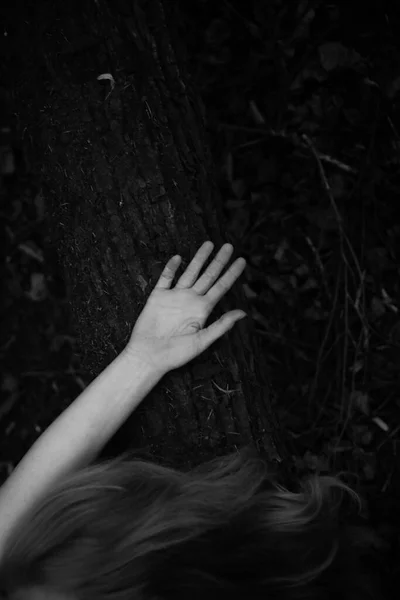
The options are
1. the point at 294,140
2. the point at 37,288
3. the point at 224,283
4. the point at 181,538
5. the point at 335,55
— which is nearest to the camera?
the point at 181,538

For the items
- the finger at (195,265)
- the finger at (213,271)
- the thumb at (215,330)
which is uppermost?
the finger at (195,265)

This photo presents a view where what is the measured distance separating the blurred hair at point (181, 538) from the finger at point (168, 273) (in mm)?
363

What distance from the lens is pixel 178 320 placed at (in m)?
1.34

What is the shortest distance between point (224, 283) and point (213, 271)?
1.5 inches

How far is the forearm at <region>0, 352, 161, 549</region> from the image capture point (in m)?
1.34

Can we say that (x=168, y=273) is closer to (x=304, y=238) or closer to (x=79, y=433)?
(x=79, y=433)

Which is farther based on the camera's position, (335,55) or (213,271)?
(335,55)

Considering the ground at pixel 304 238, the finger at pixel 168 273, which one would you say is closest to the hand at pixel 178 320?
the finger at pixel 168 273

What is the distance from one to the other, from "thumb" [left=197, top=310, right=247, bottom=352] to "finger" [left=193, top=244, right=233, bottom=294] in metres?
0.07

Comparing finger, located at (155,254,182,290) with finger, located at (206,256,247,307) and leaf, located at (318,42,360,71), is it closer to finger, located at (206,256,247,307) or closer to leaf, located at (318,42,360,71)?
finger, located at (206,256,247,307)

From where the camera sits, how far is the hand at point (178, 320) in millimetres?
1333

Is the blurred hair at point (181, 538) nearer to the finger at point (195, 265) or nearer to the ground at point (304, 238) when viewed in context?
the finger at point (195, 265)

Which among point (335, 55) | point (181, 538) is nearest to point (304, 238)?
point (335, 55)

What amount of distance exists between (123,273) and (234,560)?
1.94ft
